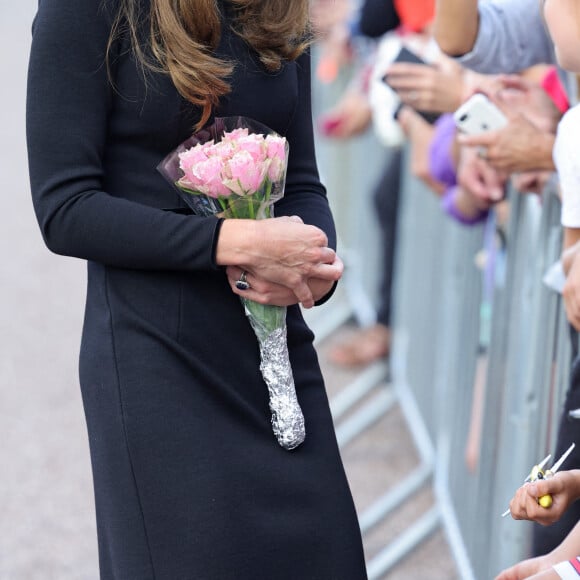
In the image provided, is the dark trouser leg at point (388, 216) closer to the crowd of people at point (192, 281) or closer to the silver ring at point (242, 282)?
the crowd of people at point (192, 281)

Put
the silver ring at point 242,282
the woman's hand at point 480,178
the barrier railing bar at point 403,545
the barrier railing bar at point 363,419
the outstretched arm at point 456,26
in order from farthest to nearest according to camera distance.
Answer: the barrier railing bar at point 363,419, the barrier railing bar at point 403,545, the woman's hand at point 480,178, the outstretched arm at point 456,26, the silver ring at point 242,282

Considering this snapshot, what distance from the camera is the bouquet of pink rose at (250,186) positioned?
1866 millimetres

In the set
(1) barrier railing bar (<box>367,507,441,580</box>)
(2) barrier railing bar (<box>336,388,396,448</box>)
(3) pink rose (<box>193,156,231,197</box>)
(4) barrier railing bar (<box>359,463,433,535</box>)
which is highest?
(3) pink rose (<box>193,156,231,197</box>)

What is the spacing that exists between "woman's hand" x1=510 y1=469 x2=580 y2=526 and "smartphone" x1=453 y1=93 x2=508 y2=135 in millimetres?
1093

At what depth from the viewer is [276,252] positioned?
6.28ft

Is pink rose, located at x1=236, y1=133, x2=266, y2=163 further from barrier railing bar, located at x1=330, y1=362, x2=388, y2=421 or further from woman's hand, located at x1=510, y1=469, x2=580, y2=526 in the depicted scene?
barrier railing bar, located at x1=330, y1=362, x2=388, y2=421

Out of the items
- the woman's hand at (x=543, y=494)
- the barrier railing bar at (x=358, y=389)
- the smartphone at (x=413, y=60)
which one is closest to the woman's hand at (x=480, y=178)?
the smartphone at (x=413, y=60)

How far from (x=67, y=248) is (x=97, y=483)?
0.42 meters

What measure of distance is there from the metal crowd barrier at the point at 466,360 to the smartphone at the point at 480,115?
24 centimetres

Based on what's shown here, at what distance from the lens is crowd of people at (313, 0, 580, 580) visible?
188 centimetres

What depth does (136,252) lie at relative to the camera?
1911mm

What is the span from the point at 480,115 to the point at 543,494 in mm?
1150

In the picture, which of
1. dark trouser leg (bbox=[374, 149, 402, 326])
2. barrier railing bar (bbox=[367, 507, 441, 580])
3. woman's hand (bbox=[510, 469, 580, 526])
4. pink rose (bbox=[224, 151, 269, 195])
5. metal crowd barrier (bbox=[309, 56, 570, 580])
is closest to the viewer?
woman's hand (bbox=[510, 469, 580, 526])

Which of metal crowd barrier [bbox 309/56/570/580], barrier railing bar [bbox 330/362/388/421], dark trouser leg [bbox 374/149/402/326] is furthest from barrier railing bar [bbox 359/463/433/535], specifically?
dark trouser leg [bbox 374/149/402/326]
